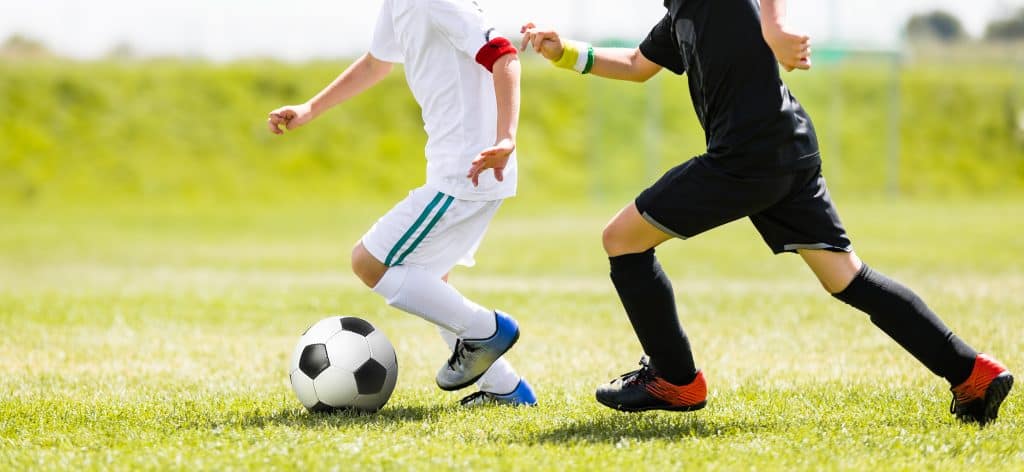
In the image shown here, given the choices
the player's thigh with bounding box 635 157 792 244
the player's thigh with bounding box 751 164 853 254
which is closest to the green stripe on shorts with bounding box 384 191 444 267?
the player's thigh with bounding box 635 157 792 244

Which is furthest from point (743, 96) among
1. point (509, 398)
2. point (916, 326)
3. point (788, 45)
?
point (509, 398)

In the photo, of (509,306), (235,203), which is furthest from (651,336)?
(235,203)

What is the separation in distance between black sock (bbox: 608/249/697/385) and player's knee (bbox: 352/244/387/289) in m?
0.99

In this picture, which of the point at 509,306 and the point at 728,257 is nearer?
the point at 509,306

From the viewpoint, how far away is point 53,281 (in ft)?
43.9

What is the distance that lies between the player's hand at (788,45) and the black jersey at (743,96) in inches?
6.9

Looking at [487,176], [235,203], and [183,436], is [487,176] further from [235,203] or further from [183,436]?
[235,203]

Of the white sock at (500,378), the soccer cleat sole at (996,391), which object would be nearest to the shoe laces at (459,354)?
the white sock at (500,378)

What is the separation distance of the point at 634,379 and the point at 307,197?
26.3m

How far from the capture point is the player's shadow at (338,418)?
14.7 feet

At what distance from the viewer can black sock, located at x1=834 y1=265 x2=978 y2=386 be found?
4324mm

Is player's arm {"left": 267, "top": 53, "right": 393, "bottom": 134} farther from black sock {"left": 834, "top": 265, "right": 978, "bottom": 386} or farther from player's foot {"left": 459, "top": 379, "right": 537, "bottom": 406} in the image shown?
black sock {"left": 834, "top": 265, "right": 978, "bottom": 386}

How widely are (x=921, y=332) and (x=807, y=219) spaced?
0.61 metres

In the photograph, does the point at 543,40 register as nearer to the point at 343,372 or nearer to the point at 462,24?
the point at 462,24
